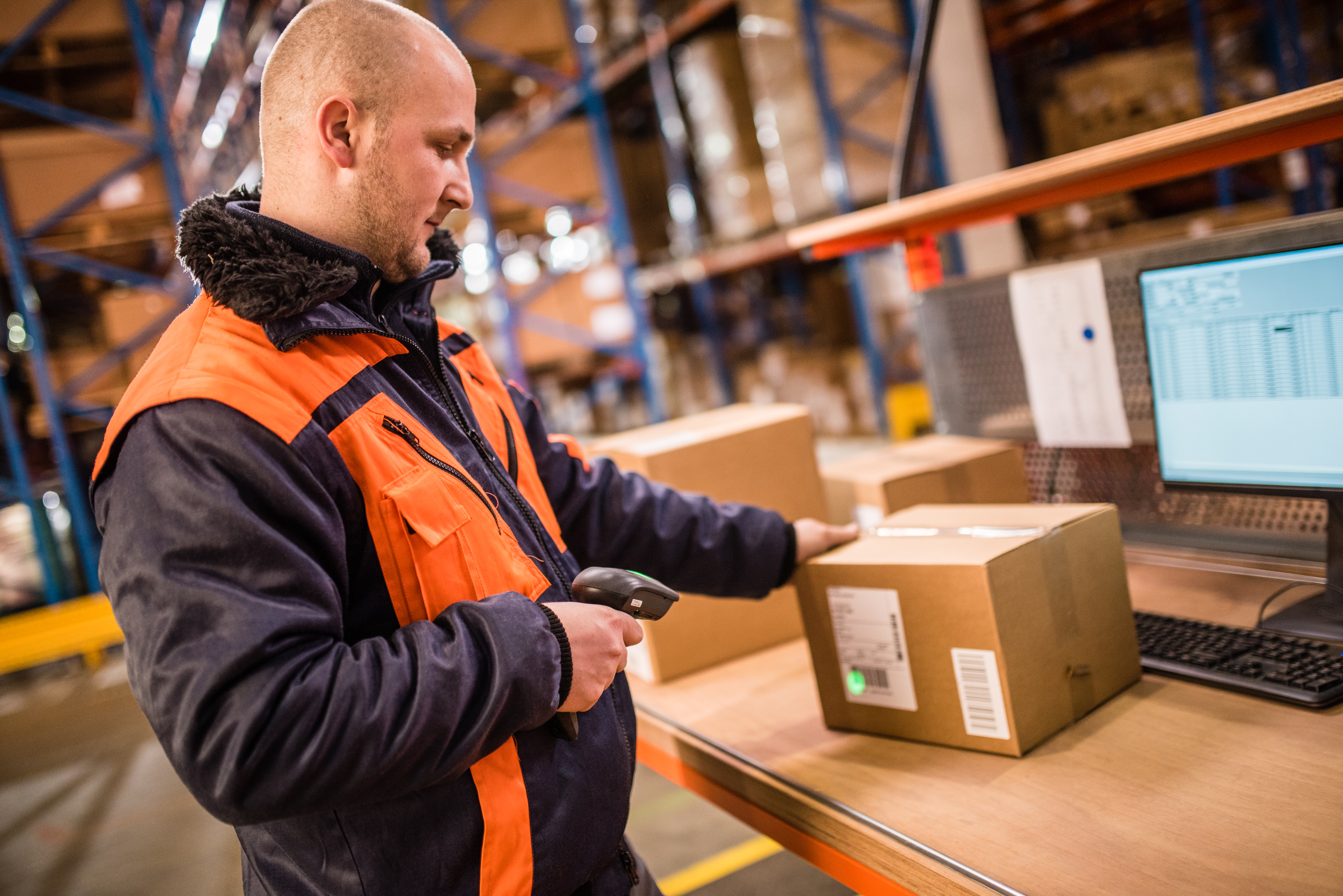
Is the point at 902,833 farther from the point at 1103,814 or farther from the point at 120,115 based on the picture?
the point at 120,115

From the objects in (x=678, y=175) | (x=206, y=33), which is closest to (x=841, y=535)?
(x=678, y=175)

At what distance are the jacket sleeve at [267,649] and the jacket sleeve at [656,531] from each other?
0.52 meters

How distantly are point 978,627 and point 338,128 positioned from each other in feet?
3.10

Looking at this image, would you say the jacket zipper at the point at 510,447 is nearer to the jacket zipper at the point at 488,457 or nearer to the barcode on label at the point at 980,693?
the jacket zipper at the point at 488,457

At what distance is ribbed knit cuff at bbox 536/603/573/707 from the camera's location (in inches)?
36.1

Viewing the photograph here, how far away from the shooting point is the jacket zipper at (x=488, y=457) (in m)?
1.09

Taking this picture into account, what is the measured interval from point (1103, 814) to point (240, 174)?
7.33 meters

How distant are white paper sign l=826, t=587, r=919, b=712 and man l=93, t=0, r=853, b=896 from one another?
0.37 meters

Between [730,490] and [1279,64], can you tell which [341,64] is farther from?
[1279,64]

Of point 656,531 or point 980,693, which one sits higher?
point 656,531

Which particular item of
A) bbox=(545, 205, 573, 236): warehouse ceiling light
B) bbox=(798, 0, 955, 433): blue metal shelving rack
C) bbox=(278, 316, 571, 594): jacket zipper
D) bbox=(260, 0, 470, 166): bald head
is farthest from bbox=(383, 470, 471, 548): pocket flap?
bbox=(545, 205, 573, 236): warehouse ceiling light

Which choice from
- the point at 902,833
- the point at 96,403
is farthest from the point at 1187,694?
the point at 96,403

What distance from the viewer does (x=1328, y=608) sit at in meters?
1.30

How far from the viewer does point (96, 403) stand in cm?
555
